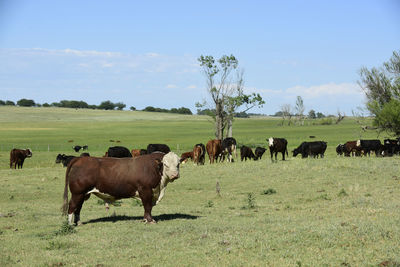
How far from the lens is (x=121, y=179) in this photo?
13.1 m

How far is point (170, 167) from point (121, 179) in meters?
1.40

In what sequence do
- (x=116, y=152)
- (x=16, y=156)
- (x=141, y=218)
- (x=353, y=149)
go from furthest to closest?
1. (x=353, y=149)
2. (x=16, y=156)
3. (x=116, y=152)
4. (x=141, y=218)

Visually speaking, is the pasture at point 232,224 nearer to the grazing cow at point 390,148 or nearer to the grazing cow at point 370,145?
the grazing cow at point 370,145

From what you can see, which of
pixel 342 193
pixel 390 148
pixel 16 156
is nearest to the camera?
pixel 342 193

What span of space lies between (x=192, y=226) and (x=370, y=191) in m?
11.3

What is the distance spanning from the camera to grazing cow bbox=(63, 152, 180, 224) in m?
13.0

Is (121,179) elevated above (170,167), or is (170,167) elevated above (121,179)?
(170,167)

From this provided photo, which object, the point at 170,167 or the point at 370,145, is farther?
the point at 370,145

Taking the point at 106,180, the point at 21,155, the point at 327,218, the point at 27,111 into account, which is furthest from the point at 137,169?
the point at 27,111

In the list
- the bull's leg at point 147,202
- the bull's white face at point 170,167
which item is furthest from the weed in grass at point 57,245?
the bull's white face at point 170,167

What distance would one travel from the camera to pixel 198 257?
30.4ft

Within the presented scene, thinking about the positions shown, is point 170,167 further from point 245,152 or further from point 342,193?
point 245,152

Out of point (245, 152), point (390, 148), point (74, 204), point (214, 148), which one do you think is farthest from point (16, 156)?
point (390, 148)

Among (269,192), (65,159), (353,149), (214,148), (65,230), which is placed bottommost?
(65,159)
